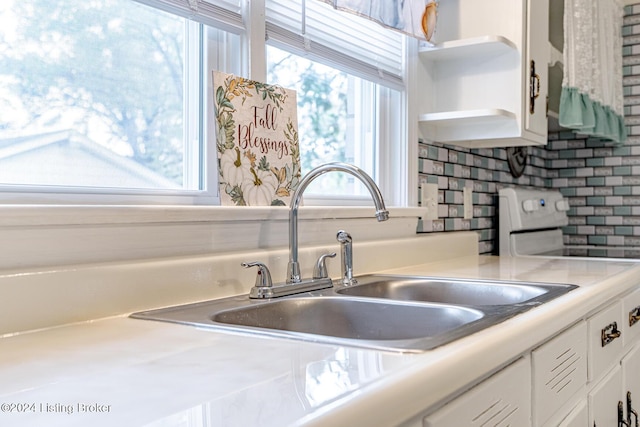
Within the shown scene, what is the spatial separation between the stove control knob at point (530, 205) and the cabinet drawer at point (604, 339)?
1.12 metres

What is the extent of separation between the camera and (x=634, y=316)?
181 centimetres

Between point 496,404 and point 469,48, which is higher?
point 469,48

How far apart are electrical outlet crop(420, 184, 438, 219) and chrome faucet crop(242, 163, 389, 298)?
888 millimetres

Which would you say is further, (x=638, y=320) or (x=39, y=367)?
(x=638, y=320)

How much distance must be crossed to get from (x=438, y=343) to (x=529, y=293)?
28.7 inches

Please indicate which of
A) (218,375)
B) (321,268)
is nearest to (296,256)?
(321,268)

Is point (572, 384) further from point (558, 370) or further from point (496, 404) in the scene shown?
point (496, 404)

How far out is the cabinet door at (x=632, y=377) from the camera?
172 centimetres

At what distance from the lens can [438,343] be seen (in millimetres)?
842

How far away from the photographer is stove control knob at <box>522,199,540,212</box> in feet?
9.05

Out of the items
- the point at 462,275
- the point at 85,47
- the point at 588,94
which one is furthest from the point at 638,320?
the point at 85,47

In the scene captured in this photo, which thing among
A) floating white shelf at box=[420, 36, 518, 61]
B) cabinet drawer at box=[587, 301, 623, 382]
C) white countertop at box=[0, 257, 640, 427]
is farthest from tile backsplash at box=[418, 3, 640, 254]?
white countertop at box=[0, 257, 640, 427]

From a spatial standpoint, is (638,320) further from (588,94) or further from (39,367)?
(39,367)

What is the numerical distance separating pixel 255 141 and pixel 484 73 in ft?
3.66
